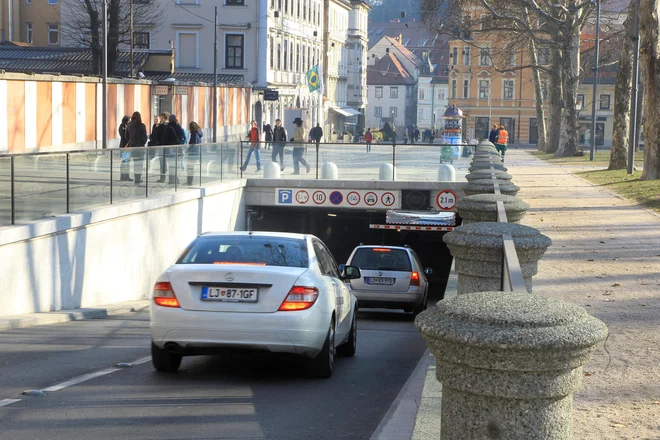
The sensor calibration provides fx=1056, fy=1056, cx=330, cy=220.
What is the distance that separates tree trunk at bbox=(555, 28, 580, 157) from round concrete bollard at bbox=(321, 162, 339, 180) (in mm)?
22896

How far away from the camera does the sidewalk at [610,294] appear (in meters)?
6.46

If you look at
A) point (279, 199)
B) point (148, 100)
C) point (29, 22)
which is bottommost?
point (279, 199)

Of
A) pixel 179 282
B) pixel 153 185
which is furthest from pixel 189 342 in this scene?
pixel 153 185

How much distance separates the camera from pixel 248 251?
32.8 ft

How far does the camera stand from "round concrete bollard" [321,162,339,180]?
116ft

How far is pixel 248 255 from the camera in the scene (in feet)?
32.4

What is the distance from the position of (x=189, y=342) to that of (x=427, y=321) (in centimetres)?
567

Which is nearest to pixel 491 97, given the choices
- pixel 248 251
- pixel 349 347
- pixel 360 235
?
pixel 360 235

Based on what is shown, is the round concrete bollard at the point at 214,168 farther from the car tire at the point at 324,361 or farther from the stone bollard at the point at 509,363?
the stone bollard at the point at 509,363

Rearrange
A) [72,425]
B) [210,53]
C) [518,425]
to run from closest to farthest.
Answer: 1. [518,425]
2. [72,425]
3. [210,53]

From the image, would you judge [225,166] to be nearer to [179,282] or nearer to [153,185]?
[153,185]

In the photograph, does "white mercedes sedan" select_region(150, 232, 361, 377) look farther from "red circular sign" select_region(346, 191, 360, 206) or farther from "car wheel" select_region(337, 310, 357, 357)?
"red circular sign" select_region(346, 191, 360, 206)

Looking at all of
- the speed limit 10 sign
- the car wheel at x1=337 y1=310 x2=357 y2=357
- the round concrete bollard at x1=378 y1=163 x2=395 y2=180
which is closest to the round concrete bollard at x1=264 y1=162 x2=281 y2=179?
the round concrete bollard at x1=378 y1=163 x2=395 y2=180

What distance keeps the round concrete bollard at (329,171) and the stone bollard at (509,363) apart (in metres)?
31.5
